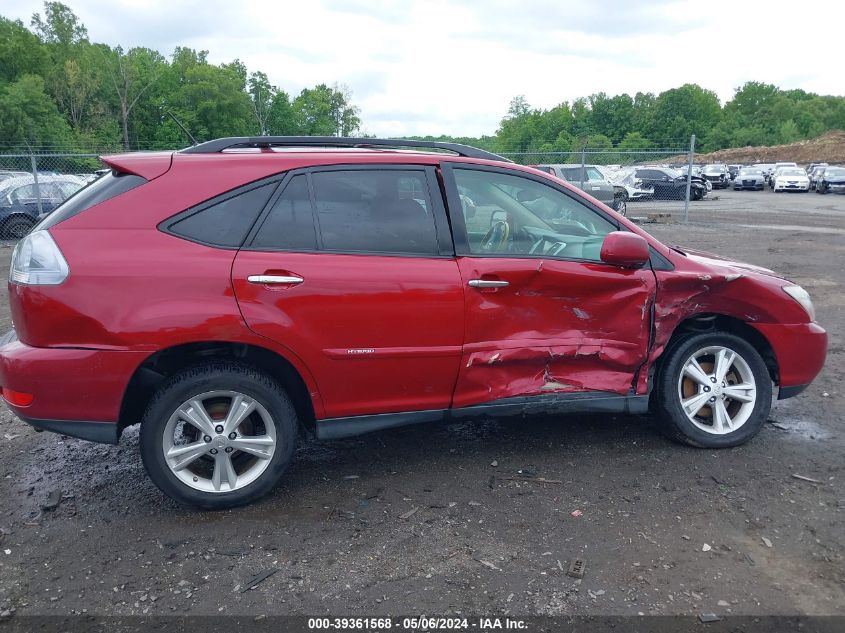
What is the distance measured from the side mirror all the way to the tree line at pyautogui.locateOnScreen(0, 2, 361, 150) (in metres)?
39.0

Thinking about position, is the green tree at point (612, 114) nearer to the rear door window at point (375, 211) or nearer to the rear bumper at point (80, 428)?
the rear door window at point (375, 211)

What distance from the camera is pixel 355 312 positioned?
3.57 m

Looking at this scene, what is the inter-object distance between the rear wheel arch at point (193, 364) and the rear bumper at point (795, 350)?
2.83m

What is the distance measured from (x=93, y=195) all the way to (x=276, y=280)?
40.8 inches

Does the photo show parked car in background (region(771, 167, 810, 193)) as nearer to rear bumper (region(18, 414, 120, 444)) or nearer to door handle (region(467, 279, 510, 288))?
door handle (region(467, 279, 510, 288))

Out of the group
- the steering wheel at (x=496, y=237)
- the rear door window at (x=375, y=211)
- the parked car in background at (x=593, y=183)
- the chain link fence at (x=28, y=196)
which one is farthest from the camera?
the parked car in background at (x=593, y=183)

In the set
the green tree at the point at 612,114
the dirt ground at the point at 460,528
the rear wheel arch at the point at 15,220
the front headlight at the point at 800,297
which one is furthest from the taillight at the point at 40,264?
the green tree at the point at 612,114

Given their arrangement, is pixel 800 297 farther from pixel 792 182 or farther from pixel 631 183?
pixel 792 182

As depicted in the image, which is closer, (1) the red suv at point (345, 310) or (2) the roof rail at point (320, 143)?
(1) the red suv at point (345, 310)

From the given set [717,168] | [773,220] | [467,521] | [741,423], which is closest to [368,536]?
[467,521]

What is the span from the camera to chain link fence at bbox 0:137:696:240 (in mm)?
15242

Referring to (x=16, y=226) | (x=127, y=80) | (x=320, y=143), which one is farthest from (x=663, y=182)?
(x=127, y=80)

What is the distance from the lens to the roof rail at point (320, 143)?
3797 mm

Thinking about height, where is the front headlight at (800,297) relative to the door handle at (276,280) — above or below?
below
